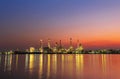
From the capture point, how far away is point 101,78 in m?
35.8

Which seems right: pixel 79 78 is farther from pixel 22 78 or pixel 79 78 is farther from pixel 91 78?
pixel 22 78

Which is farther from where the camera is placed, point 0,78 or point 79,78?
point 79,78

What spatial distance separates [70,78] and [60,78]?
163 centimetres

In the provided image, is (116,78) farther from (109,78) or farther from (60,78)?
(60,78)

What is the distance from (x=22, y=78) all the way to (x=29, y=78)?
1244 millimetres

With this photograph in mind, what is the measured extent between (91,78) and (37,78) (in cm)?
840

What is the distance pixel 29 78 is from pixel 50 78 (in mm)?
3165

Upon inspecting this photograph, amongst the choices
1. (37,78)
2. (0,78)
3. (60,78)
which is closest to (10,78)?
(0,78)

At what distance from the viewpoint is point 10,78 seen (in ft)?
114

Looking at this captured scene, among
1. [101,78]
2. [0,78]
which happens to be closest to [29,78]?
[0,78]

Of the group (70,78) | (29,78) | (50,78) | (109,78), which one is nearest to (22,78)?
(29,78)

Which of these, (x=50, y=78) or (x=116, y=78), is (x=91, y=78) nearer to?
(x=116, y=78)

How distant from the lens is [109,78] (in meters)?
35.7

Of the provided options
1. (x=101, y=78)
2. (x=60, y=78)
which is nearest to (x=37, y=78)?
(x=60, y=78)
